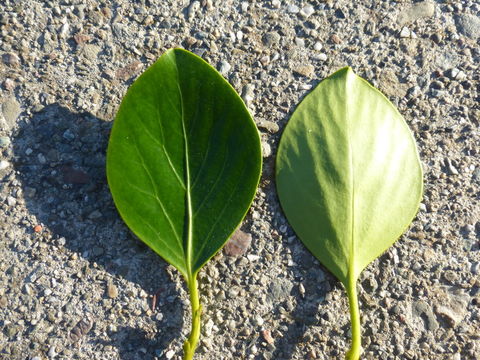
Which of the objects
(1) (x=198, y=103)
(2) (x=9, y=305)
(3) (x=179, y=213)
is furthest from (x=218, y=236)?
(2) (x=9, y=305)

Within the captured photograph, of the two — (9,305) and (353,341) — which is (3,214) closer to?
(9,305)

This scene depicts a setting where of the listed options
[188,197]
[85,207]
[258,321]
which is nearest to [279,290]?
[258,321]

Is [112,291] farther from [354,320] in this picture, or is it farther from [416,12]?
[416,12]

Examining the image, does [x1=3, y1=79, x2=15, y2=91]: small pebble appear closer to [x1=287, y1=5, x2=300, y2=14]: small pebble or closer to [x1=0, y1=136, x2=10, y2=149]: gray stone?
[x1=0, y1=136, x2=10, y2=149]: gray stone

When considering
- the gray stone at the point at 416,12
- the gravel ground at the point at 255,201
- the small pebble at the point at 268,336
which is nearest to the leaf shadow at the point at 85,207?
the gravel ground at the point at 255,201

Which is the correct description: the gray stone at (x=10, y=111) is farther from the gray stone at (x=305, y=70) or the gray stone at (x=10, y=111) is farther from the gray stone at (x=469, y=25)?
the gray stone at (x=469, y=25)

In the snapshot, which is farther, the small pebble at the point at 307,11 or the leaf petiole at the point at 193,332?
the small pebble at the point at 307,11
